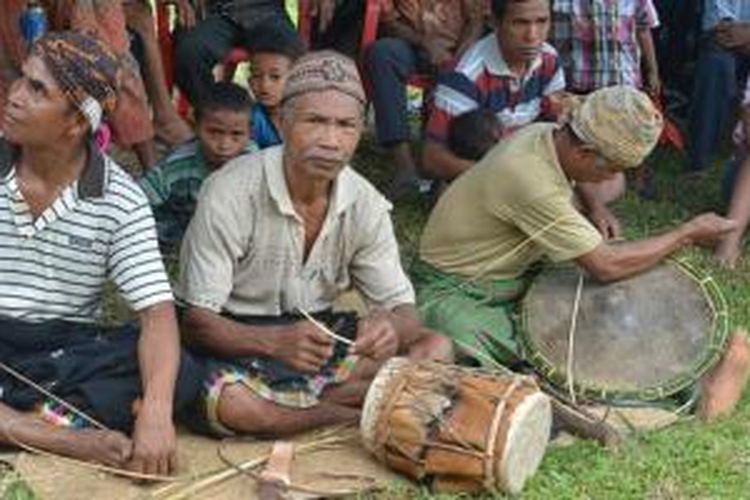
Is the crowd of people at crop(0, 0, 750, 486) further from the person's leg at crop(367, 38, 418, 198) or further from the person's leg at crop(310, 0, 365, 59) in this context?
the person's leg at crop(310, 0, 365, 59)

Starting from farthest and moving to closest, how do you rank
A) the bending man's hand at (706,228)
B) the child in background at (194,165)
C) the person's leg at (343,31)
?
the person's leg at (343,31), the child in background at (194,165), the bending man's hand at (706,228)

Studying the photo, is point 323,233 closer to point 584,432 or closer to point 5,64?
point 584,432

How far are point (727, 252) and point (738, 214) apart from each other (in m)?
0.27

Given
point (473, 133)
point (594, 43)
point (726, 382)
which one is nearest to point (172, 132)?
point (473, 133)

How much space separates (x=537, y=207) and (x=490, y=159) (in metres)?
0.30

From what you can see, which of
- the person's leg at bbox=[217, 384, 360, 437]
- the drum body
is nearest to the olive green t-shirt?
the drum body

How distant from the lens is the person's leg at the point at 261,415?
14.0 feet

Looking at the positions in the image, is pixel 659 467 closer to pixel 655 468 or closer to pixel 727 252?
pixel 655 468

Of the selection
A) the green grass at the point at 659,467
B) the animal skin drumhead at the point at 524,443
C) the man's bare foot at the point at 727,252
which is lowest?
the man's bare foot at the point at 727,252

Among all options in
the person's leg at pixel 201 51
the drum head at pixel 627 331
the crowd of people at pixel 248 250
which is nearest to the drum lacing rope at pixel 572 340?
the drum head at pixel 627 331

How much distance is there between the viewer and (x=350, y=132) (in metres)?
4.29

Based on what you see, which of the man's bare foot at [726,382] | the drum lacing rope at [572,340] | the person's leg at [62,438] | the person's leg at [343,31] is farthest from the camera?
the person's leg at [343,31]

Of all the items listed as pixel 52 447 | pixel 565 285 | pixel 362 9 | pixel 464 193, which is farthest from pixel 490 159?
pixel 362 9

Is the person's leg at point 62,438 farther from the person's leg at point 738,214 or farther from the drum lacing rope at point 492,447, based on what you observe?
the person's leg at point 738,214
